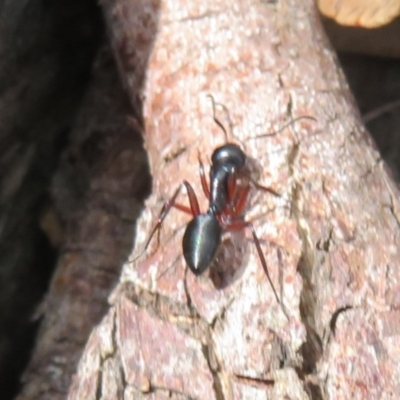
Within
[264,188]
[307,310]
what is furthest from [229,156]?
[307,310]

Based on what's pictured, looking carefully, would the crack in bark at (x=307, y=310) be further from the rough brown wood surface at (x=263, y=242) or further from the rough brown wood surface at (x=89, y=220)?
the rough brown wood surface at (x=89, y=220)

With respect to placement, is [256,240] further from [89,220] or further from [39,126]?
[39,126]

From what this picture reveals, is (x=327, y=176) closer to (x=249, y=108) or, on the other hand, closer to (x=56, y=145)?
(x=249, y=108)

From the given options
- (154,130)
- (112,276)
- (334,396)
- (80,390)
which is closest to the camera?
(334,396)

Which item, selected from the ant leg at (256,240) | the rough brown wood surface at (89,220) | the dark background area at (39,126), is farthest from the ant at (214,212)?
the dark background area at (39,126)

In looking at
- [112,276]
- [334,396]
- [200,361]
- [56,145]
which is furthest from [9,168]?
[334,396]

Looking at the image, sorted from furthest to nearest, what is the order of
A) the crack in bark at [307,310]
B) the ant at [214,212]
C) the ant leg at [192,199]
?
1. the ant leg at [192,199]
2. the ant at [214,212]
3. the crack in bark at [307,310]
